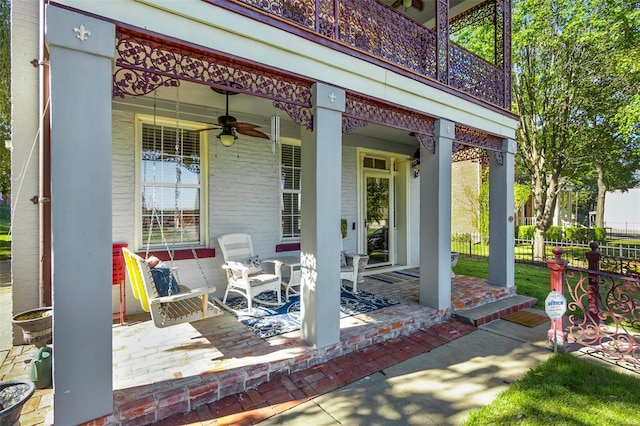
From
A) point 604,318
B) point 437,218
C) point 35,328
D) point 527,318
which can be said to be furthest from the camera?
point 527,318

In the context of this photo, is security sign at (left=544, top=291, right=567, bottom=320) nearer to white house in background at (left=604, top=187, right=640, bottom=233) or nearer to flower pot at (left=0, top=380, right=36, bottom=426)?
flower pot at (left=0, top=380, right=36, bottom=426)

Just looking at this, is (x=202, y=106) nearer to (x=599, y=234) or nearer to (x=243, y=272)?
(x=243, y=272)

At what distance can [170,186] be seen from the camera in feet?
16.3

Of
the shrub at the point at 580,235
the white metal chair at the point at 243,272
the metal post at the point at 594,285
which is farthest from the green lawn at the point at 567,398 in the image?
the shrub at the point at 580,235

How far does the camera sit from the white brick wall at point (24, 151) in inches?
135

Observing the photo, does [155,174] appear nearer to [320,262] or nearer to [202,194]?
[202,194]

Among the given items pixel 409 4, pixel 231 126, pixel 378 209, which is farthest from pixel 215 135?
pixel 378 209

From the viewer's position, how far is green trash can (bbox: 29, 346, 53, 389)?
108 inches

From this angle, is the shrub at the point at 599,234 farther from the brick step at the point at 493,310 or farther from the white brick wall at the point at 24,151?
the white brick wall at the point at 24,151

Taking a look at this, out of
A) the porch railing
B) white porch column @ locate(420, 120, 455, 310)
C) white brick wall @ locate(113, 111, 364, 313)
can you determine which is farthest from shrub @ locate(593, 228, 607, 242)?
white brick wall @ locate(113, 111, 364, 313)

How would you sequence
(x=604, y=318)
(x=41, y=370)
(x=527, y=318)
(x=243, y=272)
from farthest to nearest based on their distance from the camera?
1. (x=527, y=318)
2. (x=243, y=272)
3. (x=604, y=318)
4. (x=41, y=370)

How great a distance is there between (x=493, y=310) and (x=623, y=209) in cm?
3800

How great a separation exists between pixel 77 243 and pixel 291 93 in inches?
89.3

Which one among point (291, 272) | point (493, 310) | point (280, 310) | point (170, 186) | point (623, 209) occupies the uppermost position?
point (170, 186)
